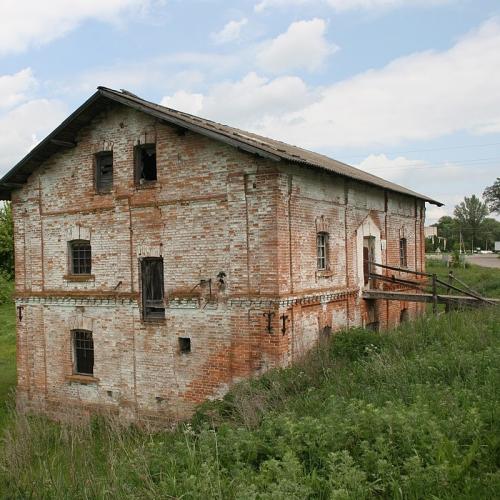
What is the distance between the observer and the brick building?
1212cm

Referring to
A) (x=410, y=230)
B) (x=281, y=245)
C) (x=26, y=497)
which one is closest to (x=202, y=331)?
(x=281, y=245)

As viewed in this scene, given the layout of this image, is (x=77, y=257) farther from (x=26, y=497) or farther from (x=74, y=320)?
(x=26, y=497)

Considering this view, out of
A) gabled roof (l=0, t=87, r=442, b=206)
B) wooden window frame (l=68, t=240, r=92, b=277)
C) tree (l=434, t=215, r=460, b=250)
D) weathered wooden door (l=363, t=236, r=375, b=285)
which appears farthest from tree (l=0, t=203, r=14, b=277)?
tree (l=434, t=215, r=460, b=250)

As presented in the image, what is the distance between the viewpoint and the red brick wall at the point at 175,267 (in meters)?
12.1

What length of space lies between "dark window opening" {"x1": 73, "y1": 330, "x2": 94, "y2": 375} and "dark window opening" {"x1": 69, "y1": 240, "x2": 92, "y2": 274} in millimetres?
1685

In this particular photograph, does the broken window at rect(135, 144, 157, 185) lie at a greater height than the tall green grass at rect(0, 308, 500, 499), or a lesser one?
greater

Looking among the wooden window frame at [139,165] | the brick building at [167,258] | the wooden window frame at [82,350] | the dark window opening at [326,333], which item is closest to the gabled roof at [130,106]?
the brick building at [167,258]

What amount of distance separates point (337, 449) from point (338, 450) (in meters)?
0.04

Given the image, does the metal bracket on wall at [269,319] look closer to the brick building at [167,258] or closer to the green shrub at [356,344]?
the brick building at [167,258]

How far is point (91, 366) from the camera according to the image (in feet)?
48.2

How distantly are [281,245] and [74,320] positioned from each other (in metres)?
6.45

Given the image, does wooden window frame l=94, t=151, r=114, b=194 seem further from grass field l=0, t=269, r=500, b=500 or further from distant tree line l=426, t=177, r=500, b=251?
distant tree line l=426, t=177, r=500, b=251

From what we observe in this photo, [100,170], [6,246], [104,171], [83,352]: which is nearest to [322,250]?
[104,171]

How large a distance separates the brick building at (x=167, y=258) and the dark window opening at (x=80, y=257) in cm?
4
